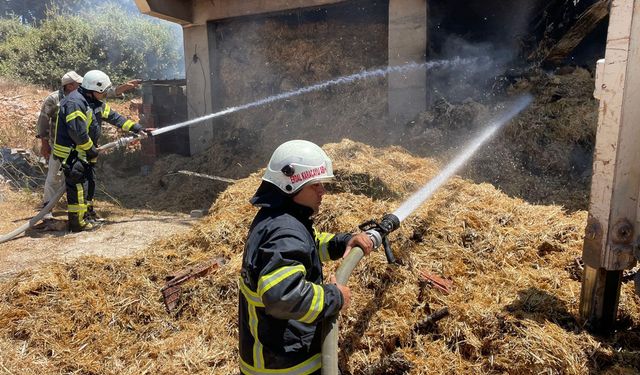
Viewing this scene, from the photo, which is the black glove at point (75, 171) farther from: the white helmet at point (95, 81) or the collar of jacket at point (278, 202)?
the collar of jacket at point (278, 202)

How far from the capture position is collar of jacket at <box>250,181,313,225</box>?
2.09 metres

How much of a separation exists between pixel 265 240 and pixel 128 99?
62.6ft

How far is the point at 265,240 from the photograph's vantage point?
1.99m

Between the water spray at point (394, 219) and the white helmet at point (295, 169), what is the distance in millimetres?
495

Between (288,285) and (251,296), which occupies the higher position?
(288,285)

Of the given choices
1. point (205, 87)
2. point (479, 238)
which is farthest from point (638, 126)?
point (205, 87)

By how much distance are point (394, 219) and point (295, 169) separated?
1.03 metres

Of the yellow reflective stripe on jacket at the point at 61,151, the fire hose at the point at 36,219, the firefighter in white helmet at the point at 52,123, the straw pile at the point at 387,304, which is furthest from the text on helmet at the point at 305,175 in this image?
the firefighter in white helmet at the point at 52,123

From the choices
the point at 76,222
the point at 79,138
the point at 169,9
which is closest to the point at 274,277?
the point at 79,138

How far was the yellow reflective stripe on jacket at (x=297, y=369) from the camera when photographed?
211 cm

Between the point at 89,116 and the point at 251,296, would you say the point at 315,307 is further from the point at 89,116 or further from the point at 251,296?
the point at 89,116

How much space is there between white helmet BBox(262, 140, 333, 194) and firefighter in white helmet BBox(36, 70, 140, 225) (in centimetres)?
572

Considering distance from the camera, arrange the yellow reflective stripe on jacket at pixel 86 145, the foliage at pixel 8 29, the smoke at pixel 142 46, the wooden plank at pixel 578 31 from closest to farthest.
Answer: the yellow reflective stripe on jacket at pixel 86 145 < the wooden plank at pixel 578 31 < the smoke at pixel 142 46 < the foliage at pixel 8 29

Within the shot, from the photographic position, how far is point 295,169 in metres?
2.08
